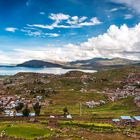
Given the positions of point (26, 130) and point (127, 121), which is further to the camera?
point (127, 121)

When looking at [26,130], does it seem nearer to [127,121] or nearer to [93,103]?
[127,121]

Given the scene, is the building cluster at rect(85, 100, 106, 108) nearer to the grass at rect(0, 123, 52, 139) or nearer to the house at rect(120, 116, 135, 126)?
the house at rect(120, 116, 135, 126)

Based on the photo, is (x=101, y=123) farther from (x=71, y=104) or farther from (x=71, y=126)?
(x=71, y=104)

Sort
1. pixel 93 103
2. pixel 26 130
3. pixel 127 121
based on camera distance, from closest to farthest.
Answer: pixel 26 130, pixel 127 121, pixel 93 103

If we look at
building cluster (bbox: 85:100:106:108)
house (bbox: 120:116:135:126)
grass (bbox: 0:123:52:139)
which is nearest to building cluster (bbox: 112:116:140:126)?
house (bbox: 120:116:135:126)

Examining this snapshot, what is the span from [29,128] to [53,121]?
20.3 meters

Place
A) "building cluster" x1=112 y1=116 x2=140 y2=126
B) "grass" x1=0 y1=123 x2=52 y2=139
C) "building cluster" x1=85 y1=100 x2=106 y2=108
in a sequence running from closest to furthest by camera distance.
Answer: "grass" x1=0 y1=123 x2=52 y2=139 < "building cluster" x1=112 y1=116 x2=140 y2=126 < "building cluster" x1=85 y1=100 x2=106 y2=108

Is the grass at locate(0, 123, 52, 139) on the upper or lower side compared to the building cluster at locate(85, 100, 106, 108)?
upper

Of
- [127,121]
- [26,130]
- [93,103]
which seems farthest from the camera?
[93,103]

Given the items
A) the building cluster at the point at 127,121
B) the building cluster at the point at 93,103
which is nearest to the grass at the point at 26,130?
the building cluster at the point at 127,121

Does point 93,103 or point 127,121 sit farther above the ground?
point 127,121

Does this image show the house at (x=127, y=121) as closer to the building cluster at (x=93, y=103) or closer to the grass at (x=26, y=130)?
the grass at (x=26, y=130)

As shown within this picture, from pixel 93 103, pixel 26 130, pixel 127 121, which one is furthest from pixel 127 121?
pixel 93 103

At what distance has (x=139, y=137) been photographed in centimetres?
9531
